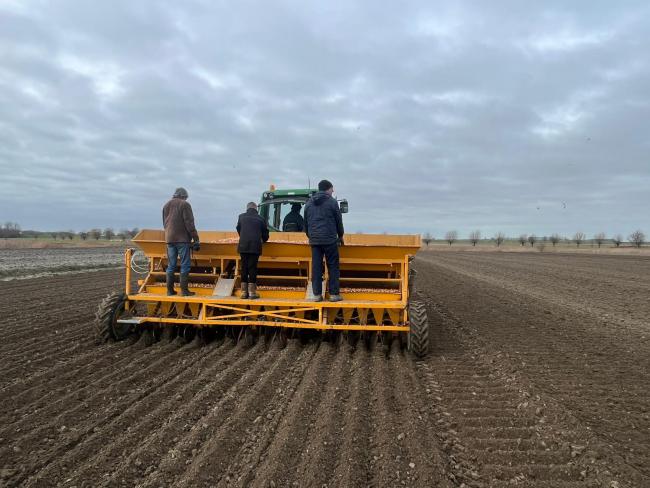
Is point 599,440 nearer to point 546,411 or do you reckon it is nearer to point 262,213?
point 546,411

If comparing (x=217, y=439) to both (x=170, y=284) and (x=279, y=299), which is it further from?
(x=170, y=284)

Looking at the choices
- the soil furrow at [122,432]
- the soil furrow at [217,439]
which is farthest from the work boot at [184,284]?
the soil furrow at [217,439]

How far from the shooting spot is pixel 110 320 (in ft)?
22.9

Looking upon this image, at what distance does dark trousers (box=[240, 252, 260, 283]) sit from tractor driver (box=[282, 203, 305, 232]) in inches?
97.7

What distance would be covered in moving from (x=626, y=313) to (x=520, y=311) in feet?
8.27

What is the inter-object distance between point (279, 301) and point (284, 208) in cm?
335

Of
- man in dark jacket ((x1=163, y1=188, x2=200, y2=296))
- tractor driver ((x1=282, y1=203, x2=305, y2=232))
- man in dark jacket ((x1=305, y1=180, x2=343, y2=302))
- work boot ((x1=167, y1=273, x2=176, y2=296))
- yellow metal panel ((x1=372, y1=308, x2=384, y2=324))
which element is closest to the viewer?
man in dark jacket ((x1=305, y1=180, x2=343, y2=302))

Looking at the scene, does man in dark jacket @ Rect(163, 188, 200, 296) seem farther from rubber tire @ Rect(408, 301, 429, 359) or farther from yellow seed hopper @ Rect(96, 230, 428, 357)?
rubber tire @ Rect(408, 301, 429, 359)

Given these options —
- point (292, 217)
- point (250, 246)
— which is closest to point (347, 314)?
point (250, 246)

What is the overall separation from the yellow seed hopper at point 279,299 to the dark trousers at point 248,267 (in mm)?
347

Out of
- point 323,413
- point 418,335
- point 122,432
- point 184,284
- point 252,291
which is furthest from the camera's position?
point 184,284

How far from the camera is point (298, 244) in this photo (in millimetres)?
7215

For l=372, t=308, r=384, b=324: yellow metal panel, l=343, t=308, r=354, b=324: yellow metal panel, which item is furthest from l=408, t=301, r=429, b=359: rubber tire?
l=343, t=308, r=354, b=324: yellow metal panel

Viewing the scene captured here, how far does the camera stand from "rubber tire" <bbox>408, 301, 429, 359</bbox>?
6.30 metres
